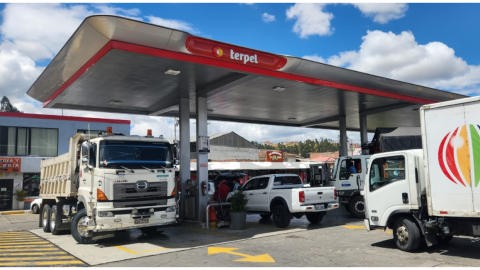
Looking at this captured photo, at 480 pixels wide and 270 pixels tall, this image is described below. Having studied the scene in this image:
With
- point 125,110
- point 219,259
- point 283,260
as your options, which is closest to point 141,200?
point 219,259

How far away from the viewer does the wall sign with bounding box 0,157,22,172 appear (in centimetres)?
2452

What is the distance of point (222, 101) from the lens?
17609 millimetres

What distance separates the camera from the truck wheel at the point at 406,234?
26.4ft

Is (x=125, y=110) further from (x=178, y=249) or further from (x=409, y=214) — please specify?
(x=409, y=214)

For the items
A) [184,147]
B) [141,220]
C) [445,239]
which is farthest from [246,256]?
[184,147]

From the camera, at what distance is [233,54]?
1186 centimetres

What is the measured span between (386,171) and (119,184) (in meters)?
6.75

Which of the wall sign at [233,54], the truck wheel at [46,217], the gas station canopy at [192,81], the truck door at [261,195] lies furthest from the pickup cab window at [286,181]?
the truck wheel at [46,217]

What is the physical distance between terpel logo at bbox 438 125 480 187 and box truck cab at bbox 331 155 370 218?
7.20m

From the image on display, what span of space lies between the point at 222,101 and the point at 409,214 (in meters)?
10.9

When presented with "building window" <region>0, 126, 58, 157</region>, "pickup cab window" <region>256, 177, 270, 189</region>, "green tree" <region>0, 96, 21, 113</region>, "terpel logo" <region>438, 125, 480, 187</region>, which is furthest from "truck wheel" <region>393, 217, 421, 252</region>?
"green tree" <region>0, 96, 21, 113</region>

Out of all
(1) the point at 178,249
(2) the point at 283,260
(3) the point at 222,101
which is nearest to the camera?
(2) the point at 283,260

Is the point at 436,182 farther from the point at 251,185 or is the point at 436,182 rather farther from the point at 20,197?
the point at 20,197

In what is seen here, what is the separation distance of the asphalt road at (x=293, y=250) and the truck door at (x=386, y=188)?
2.79 ft
